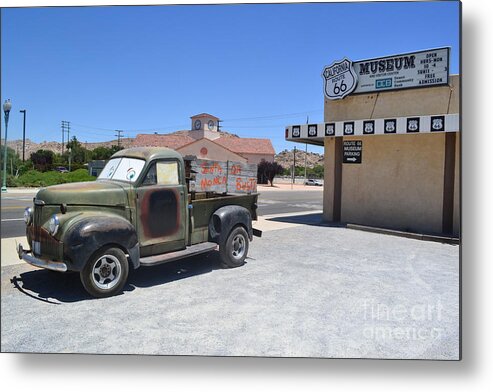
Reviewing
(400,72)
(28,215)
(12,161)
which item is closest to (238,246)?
(28,215)

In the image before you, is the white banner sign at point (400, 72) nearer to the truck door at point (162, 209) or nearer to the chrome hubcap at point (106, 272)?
the truck door at point (162, 209)

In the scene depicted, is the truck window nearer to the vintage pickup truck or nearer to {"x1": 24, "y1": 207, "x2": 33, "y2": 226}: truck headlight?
the vintage pickup truck

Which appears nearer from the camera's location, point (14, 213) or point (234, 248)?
point (14, 213)

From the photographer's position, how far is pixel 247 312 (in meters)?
4.36

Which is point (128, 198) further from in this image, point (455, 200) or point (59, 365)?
point (455, 200)

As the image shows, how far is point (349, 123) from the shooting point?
1084cm

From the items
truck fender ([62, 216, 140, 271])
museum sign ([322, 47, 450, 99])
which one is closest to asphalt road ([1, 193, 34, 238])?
truck fender ([62, 216, 140, 271])

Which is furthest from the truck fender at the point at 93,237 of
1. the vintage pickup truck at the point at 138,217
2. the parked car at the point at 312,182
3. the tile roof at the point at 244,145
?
the parked car at the point at 312,182

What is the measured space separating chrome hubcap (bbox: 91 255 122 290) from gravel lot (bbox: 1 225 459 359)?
0.19 m

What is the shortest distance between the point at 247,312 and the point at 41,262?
219 centimetres

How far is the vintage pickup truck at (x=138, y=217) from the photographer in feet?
14.7

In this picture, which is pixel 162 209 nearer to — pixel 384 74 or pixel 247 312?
pixel 247 312

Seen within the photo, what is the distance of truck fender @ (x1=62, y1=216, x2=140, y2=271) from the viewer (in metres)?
4.37

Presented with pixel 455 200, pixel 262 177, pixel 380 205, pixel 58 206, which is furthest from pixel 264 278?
pixel 262 177
